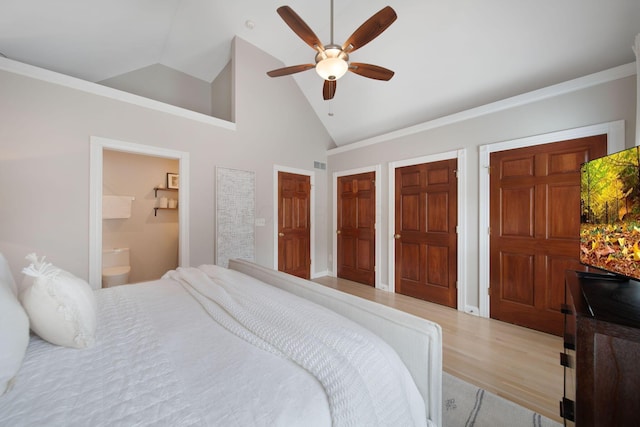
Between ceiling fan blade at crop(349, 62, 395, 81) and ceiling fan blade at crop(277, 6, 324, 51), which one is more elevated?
ceiling fan blade at crop(277, 6, 324, 51)

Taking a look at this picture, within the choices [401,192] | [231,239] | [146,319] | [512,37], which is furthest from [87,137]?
[512,37]

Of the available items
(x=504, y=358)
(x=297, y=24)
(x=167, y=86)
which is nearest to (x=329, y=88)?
(x=297, y=24)

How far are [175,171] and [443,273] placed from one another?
15.2 ft

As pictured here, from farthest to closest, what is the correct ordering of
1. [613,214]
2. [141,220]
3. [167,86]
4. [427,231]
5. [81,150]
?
[141,220] < [167,86] < [427,231] < [81,150] < [613,214]

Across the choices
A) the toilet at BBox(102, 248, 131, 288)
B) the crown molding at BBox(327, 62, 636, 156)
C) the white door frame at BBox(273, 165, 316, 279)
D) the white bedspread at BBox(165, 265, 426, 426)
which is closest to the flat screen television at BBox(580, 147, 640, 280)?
the white bedspread at BBox(165, 265, 426, 426)

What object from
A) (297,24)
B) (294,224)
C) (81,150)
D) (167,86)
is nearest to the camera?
(297,24)

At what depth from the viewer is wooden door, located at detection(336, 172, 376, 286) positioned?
13.5 feet

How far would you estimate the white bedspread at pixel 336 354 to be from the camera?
2.61ft

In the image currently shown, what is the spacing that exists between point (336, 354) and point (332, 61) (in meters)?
2.11

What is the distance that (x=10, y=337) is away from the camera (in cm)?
82

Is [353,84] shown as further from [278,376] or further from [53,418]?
[53,418]

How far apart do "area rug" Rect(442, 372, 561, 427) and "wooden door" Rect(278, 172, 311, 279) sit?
9.62 feet

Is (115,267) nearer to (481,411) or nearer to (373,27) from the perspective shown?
(373,27)

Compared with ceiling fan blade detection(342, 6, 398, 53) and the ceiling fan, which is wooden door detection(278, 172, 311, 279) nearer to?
the ceiling fan
